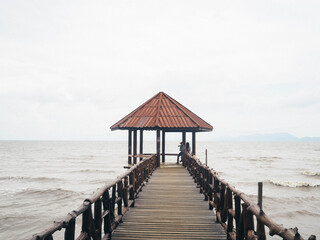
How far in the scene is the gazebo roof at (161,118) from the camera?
14.7m

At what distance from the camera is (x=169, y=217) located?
21.7 feet

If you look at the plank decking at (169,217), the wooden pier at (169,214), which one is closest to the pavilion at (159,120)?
the wooden pier at (169,214)

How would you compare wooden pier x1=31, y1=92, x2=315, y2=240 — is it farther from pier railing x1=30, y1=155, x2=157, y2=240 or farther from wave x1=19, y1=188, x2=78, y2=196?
wave x1=19, y1=188, x2=78, y2=196

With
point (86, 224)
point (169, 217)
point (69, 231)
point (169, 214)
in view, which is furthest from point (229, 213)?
point (69, 231)

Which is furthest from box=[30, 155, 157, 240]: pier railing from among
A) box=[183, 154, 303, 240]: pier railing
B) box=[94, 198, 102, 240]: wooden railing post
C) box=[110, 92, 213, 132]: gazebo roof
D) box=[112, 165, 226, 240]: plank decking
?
box=[110, 92, 213, 132]: gazebo roof

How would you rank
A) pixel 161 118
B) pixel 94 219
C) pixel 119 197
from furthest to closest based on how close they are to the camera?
1. pixel 161 118
2. pixel 119 197
3. pixel 94 219

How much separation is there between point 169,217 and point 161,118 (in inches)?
354

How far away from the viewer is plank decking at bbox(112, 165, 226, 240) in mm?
5508

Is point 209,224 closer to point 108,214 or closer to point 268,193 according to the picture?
point 108,214

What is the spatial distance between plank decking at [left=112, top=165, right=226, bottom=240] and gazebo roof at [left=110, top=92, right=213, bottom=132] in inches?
187

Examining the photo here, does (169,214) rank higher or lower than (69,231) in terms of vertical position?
lower

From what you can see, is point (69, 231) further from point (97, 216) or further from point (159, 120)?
point (159, 120)

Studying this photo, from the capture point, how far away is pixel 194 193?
941 cm

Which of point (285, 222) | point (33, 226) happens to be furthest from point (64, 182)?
point (285, 222)
